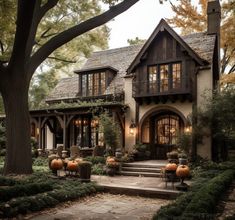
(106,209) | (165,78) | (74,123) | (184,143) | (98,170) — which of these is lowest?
(106,209)

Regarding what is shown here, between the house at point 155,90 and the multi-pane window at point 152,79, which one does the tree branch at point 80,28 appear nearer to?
the house at point 155,90

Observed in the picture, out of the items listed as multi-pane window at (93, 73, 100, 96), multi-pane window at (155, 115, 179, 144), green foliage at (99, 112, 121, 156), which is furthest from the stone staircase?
multi-pane window at (93, 73, 100, 96)

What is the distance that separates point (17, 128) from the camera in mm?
12562

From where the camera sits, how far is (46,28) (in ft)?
60.3

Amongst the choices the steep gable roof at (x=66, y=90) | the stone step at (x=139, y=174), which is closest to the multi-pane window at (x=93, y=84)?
the steep gable roof at (x=66, y=90)

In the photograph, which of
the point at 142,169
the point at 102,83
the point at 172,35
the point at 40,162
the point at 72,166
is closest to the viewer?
the point at 72,166

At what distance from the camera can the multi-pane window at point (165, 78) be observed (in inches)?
699

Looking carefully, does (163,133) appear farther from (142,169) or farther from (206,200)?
(206,200)

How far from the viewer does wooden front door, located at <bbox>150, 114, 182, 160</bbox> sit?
18.9m

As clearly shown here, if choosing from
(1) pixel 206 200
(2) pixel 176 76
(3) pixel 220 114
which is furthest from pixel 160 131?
(1) pixel 206 200

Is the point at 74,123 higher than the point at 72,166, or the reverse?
the point at 74,123

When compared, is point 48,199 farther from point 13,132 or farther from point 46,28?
point 46,28

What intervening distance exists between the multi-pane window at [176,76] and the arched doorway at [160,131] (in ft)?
6.40

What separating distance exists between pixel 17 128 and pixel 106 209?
5.72m
